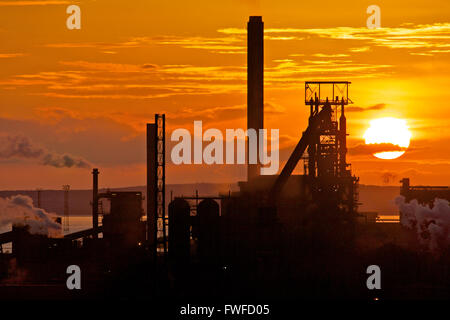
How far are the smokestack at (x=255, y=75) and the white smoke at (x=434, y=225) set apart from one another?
14.8m

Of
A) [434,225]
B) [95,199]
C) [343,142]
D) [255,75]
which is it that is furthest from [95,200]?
[434,225]

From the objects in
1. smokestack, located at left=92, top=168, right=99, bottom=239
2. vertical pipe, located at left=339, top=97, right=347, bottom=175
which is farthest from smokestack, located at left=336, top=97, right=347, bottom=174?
smokestack, located at left=92, top=168, right=99, bottom=239

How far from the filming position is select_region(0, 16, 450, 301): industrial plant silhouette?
168ft

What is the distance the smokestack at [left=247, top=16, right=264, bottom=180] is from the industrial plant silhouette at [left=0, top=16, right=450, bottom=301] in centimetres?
903

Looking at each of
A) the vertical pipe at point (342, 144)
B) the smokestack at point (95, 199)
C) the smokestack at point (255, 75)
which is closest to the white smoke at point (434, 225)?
the vertical pipe at point (342, 144)

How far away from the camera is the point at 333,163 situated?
61.4 m

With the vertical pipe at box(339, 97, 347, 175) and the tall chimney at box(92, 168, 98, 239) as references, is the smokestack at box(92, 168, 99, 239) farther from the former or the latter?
the vertical pipe at box(339, 97, 347, 175)

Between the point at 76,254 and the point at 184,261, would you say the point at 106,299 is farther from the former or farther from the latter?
the point at 76,254

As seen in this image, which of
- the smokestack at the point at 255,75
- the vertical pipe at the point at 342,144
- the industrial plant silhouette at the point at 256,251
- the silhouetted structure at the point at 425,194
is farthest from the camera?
the silhouetted structure at the point at 425,194

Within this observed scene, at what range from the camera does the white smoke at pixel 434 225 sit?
6141cm

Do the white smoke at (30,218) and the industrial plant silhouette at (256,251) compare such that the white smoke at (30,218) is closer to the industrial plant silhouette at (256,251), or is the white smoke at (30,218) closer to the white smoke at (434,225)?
the industrial plant silhouette at (256,251)

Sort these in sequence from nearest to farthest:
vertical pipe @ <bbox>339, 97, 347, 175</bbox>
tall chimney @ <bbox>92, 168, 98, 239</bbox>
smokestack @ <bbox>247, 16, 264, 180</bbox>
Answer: vertical pipe @ <bbox>339, 97, 347, 175</bbox>
tall chimney @ <bbox>92, 168, 98, 239</bbox>
smokestack @ <bbox>247, 16, 264, 180</bbox>
